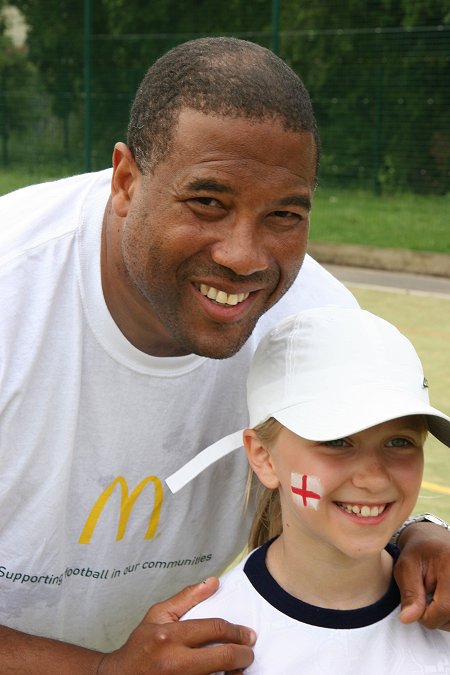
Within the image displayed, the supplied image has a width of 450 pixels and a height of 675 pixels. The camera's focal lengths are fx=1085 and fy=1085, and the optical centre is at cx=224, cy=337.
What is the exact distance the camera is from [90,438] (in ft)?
8.01

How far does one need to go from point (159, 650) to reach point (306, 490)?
400mm

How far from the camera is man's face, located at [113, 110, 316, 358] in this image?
206cm

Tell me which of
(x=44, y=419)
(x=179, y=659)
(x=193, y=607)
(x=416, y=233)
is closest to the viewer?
(x=179, y=659)

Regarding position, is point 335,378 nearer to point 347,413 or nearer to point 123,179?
point 347,413

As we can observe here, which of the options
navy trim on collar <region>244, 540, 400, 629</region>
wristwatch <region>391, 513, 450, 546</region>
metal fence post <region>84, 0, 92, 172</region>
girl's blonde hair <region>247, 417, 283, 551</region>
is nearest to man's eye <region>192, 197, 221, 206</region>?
girl's blonde hair <region>247, 417, 283, 551</region>

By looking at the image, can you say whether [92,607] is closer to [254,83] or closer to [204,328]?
[204,328]

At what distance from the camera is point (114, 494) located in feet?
8.20

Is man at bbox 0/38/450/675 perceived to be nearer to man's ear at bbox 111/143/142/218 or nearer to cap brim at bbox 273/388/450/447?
man's ear at bbox 111/143/142/218

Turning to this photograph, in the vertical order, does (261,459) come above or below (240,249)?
below

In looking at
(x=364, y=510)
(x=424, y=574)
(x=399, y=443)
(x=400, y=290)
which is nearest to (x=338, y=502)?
(x=364, y=510)

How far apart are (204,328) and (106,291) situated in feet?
1.07

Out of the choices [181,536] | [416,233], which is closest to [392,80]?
[416,233]

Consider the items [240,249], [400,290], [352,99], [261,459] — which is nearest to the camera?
[240,249]

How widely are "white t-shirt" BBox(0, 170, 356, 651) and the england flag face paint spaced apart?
20.7 inches
